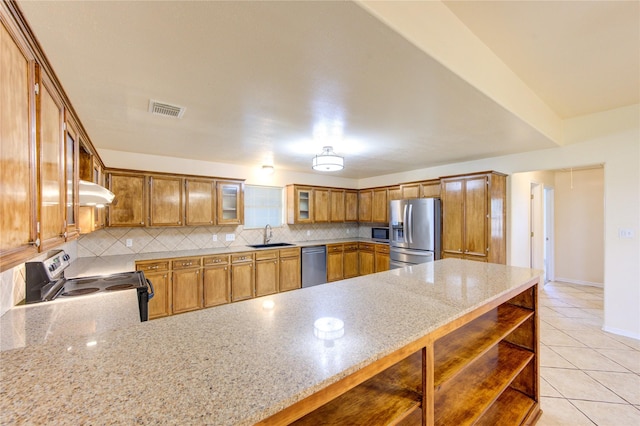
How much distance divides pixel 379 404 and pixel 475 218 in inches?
140

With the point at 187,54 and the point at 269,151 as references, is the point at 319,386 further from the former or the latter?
the point at 269,151

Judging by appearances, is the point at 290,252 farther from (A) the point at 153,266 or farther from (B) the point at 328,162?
(B) the point at 328,162

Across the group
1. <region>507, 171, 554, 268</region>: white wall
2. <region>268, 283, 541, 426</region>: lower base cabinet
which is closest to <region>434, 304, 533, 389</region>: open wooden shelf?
<region>268, 283, 541, 426</region>: lower base cabinet

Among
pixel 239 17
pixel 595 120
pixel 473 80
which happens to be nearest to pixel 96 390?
pixel 239 17

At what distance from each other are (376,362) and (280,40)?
1544 millimetres

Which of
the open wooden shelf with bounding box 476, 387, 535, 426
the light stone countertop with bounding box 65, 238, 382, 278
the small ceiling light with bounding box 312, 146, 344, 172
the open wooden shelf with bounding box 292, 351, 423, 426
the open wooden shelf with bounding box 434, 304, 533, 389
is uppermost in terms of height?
the small ceiling light with bounding box 312, 146, 344, 172

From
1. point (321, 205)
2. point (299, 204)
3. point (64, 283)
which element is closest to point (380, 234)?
point (321, 205)

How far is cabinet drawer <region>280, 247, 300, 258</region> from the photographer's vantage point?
469 centimetres

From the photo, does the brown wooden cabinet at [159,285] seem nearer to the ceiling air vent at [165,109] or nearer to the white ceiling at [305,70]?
the white ceiling at [305,70]

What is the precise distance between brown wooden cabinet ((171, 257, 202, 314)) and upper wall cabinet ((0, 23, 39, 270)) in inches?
108

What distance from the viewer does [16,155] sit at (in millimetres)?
962

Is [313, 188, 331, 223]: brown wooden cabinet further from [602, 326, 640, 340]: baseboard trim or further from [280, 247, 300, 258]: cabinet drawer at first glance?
[602, 326, 640, 340]: baseboard trim

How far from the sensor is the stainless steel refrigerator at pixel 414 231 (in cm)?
441

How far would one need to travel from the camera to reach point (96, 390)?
2.31ft
